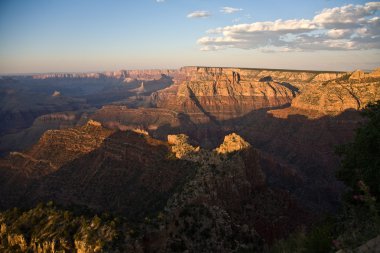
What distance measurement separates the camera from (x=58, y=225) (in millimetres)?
30500

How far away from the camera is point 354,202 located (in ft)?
99.1

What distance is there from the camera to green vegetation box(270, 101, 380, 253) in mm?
17438

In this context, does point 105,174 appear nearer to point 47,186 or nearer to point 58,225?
point 47,186

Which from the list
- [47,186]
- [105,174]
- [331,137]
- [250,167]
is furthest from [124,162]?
[331,137]

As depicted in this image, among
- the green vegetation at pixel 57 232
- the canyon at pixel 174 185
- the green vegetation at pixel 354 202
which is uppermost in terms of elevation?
the green vegetation at pixel 354 202

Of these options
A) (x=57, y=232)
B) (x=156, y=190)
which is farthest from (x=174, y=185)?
(x=57, y=232)

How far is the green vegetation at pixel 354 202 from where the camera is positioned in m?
17.4

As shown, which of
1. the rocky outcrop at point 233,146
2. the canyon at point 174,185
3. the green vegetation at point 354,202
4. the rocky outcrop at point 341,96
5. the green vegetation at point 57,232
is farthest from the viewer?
the rocky outcrop at point 341,96

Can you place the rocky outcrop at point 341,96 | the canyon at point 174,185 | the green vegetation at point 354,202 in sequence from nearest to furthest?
the green vegetation at point 354,202, the canyon at point 174,185, the rocky outcrop at point 341,96

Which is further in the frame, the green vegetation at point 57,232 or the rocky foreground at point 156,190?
the rocky foreground at point 156,190

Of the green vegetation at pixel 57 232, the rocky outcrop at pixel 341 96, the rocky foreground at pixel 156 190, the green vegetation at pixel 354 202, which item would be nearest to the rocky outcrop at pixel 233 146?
the rocky foreground at pixel 156 190

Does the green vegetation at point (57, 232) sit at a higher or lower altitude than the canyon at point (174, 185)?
higher

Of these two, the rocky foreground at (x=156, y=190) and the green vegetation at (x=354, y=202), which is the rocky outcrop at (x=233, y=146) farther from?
the green vegetation at (x=354, y=202)

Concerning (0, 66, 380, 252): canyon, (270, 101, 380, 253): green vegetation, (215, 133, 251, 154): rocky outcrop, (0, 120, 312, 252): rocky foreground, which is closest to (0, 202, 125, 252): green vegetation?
(0, 120, 312, 252): rocky foreground
